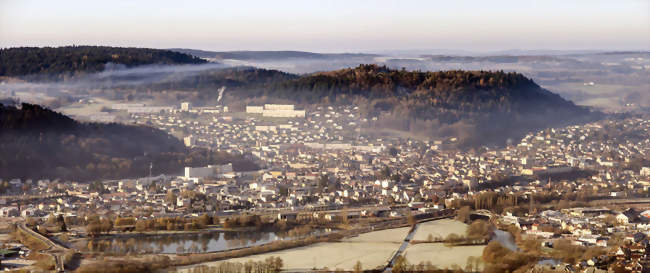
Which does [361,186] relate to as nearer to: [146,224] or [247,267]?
[146,224]

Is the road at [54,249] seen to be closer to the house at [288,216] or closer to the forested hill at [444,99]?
the house at [288,216]

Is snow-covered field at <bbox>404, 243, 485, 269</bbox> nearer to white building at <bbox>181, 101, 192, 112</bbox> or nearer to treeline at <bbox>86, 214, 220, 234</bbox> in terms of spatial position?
treeline at <bbox>86, 214, 220, 234</bbox>

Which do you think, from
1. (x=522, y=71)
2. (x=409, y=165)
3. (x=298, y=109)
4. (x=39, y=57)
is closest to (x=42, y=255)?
(x=409, y=165)

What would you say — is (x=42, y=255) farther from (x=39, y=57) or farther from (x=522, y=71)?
(x=522, y=71)

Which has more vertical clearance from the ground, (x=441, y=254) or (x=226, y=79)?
(x=226, y=79)

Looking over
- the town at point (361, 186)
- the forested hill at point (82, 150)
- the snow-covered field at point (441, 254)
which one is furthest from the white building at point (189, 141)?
the snow-covered field at point (441, 254)

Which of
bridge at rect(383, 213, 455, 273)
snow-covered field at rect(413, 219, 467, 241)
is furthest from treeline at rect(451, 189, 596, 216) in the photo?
snow-covered field at rect(413, 219, 467, 241)

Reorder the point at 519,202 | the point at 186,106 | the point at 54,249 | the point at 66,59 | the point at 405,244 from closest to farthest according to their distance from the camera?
the point at 54,249
the point at 405,244
the point at 519,202
the point at 186,106
the point at 66,59

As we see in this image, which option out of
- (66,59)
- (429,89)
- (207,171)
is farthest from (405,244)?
(66,59)
